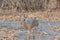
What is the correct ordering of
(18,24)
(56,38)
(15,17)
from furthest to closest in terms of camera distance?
(15,17) < (18,24) < (56,38)

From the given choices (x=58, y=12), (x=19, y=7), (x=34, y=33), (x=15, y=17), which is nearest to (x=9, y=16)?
(x=15, y=17)

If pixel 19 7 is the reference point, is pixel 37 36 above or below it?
below

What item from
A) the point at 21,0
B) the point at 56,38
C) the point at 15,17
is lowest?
the point at 56,38

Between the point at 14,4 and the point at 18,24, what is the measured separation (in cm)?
411

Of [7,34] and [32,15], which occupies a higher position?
[32,15]

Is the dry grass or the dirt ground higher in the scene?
the dirt ground

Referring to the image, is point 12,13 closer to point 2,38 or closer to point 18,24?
point 18,24

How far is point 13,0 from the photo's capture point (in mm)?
Result: 15945

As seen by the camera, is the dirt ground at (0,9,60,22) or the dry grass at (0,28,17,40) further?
the dirt ground at (0,9,60,22)

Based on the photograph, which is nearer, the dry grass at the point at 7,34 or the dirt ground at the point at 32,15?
the dry grass at the point at 7,34

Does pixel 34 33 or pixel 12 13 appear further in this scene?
pixel 12 13

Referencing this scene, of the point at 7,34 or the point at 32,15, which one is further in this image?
the point at 32,15

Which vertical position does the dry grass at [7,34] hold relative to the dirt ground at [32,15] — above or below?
below

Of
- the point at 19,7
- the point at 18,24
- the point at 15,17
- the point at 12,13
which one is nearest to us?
the point at 18,24
